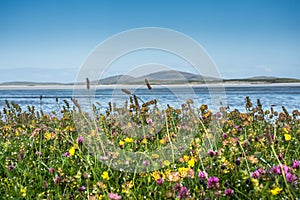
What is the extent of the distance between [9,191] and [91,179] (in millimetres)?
785

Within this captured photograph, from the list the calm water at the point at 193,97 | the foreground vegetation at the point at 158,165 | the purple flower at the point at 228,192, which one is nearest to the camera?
the foreground vegetation at the point at 158,165

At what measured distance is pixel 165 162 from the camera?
12.5ft

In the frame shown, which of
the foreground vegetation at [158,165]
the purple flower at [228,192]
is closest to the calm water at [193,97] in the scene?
the foreground vegetation at [158,165]

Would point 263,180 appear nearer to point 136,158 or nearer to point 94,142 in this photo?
point 136,158

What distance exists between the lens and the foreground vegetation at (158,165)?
2961 millimetres

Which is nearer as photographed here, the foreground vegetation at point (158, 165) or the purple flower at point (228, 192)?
the foreground vegetation at point (158, 165)

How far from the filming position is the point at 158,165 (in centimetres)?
393

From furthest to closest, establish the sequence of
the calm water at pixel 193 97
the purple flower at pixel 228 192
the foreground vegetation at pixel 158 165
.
→ the calm water at pixel 193 97 → the purple flower at pixel 228 192 → the foreground vegetation at pixel 158 165

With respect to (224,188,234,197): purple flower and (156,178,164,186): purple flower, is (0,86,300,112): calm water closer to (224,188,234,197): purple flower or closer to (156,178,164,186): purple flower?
(156,178,164,186): purple flower

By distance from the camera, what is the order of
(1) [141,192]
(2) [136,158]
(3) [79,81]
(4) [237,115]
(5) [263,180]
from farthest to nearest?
1. (4) [237,115]
2. (3) [79,81]
3. (2) [136,158]
4. (1) [141,192]
5. (5) [263,180]

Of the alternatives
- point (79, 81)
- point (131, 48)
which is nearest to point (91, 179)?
point (79, 81)

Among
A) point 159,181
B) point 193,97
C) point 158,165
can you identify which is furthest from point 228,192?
point 193,97

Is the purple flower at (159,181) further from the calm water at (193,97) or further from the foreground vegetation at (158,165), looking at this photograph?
the calm water at (193,97)

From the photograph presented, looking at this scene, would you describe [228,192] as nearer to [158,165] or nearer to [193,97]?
[158,165]
